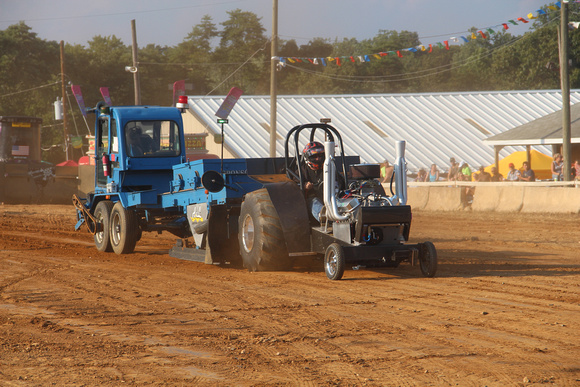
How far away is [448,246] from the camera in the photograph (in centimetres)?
1401

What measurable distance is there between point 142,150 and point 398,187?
5653 mm

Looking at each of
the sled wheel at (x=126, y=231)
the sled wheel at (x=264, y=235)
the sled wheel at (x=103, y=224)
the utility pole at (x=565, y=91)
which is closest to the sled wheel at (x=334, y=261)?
the sled wheel at (x=264, y=235)

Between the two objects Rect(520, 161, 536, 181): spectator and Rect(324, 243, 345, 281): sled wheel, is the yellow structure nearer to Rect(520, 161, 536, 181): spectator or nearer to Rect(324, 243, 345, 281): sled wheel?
Rect(520, 161, 536, 181): spectator

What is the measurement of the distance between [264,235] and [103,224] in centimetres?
507

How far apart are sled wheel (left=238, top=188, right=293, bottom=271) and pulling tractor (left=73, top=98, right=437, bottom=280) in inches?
0.5

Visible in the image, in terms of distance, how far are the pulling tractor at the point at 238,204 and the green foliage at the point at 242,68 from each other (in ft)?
150

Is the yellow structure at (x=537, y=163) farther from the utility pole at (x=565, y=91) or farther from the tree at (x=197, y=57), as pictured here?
the tree at (x=197, y=57)

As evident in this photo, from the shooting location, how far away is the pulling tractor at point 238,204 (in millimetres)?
9250

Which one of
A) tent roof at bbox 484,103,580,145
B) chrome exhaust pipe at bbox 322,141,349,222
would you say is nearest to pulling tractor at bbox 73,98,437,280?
chrome exhaust pipe at bbox 322,141,349,222

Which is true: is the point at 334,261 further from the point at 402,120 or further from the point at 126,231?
the point at 402,120

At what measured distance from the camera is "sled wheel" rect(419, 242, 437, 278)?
9.40 meters

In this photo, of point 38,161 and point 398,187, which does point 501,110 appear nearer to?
point 38,161

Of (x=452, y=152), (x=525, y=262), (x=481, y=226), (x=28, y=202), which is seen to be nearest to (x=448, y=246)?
(x=525, y=262)

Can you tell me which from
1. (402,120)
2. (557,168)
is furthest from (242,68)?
(557,168)
